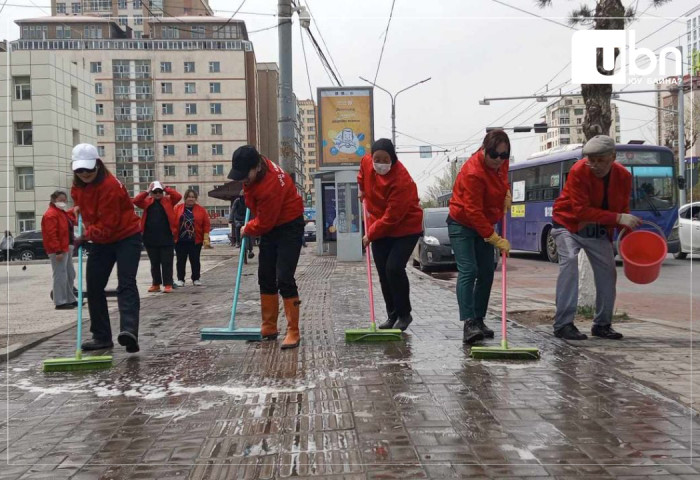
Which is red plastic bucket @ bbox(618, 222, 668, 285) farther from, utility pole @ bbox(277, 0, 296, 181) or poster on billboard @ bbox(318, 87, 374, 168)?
poster on billboard @ bbox(318, 87, 374, 168)

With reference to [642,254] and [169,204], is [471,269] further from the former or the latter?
[169,204]

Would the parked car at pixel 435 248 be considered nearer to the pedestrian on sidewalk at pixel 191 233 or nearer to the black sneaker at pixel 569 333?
the pedestrian on sidewalk at pixel 191 233

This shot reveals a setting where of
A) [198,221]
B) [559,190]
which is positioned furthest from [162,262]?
[559,190]

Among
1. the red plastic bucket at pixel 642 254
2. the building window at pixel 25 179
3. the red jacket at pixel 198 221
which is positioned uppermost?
the building window at pixel 25 179

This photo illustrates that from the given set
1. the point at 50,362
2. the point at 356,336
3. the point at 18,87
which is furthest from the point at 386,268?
the point at 18,87

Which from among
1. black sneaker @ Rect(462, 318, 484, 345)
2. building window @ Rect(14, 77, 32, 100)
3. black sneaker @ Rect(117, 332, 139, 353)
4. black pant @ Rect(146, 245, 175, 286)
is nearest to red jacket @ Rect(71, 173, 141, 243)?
black sneaker @ Rect(117, 332, 139, 353)

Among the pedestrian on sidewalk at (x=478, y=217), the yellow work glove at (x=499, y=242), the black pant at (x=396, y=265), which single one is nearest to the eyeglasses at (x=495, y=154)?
the pedestrian on sidewalk at (x=478, y=217)

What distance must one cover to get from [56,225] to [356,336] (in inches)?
219

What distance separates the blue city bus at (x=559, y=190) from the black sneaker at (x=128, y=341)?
12996mm

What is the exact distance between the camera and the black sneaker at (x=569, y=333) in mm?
5602

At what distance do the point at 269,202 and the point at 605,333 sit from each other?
10.2ft

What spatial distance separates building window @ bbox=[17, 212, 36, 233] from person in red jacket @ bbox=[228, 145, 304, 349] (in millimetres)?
15398

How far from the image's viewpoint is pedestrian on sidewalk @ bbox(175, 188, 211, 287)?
11484 mm

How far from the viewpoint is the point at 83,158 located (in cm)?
511
